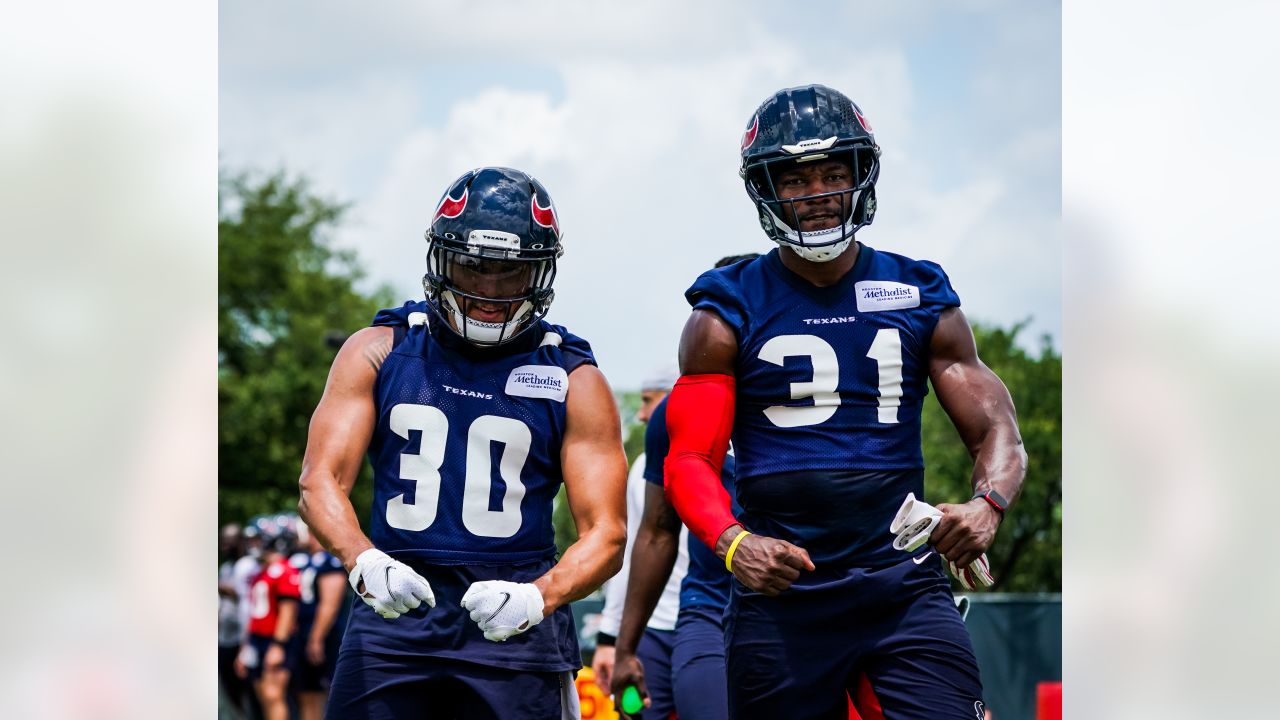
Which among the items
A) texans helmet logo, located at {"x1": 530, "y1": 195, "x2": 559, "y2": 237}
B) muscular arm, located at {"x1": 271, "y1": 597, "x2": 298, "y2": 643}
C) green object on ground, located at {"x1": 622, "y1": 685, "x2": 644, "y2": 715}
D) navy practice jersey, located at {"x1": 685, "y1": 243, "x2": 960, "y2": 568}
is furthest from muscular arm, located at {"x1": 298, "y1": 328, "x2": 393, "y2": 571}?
muscular arm, located at {"x1": 271, "y1": 597, "x2": 298, "y2": 643}

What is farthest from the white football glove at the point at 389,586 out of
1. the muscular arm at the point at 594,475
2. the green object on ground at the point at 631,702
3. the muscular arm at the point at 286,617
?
the muscular arm at the point at 286,617

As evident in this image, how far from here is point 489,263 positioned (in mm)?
4809

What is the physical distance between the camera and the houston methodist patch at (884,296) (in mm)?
4797

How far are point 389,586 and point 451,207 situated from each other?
1278 mm

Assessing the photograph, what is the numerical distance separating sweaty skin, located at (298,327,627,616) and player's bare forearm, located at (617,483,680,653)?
30.4 inches

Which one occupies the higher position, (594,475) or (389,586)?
(594,475)

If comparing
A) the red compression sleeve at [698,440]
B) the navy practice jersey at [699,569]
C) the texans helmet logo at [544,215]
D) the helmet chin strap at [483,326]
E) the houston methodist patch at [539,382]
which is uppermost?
the texans helmet logo at [544,215]

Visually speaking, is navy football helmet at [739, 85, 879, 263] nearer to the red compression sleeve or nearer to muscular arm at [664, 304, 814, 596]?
muscular arm at [664, 304, 814, 596]

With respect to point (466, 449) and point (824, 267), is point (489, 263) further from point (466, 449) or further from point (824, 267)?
point (824, 267)

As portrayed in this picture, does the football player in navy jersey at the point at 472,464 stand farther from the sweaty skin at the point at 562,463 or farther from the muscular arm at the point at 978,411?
the muscular arm at the point at 978,411

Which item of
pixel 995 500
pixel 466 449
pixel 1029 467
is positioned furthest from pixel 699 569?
pixel 1029 467

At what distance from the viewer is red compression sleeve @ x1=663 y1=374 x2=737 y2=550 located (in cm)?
474
